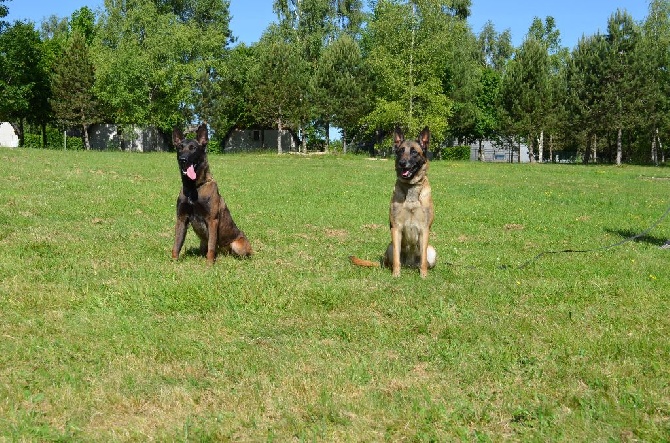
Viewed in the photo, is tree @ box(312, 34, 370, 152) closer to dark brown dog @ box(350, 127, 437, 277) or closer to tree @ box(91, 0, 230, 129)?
tree @ box(91, 0, 230, 129)

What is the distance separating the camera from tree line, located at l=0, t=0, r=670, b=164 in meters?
54.2

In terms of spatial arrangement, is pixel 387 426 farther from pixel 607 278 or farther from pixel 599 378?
pixel 607 278

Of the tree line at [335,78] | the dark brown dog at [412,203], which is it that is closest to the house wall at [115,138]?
the tree line at [335,78]

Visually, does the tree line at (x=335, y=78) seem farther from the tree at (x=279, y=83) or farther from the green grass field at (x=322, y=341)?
the green grass field at (x=322, y=341)

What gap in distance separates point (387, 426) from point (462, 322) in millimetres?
2265

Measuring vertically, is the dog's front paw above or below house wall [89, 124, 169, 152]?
below

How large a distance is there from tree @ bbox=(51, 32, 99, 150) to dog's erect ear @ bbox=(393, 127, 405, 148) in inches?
2205

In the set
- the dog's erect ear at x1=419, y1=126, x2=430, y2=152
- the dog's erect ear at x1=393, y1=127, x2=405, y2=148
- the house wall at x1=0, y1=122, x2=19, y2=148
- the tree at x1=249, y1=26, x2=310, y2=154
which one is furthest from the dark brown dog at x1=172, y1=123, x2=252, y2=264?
the tree at x1=249, y1=26, x2=310, y2=154

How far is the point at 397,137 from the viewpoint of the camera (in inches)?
324

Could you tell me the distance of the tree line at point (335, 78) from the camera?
54.2 metres

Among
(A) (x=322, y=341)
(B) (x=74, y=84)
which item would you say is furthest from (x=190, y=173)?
(B) (x=74, y=84)

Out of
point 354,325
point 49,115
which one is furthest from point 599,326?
point 49,115

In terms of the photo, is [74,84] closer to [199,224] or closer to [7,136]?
[7,136]

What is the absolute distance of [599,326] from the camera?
5641 mm
